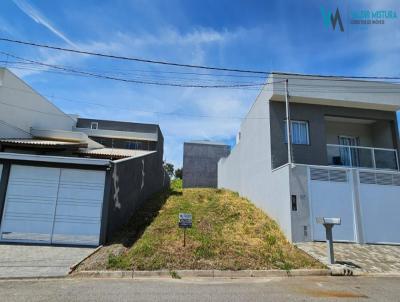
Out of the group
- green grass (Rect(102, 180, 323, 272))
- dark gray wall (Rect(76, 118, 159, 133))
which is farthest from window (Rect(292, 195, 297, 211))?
dark gray wall (Rect(76, 118, 159, 133))

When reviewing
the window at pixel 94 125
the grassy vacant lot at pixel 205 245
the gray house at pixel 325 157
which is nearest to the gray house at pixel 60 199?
the grassy vacant lot at pixel 205 245

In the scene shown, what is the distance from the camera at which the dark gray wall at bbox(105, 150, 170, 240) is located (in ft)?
33.5

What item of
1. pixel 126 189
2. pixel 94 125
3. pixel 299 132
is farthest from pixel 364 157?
pixel 94 125

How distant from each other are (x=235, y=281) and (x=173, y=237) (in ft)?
10.2

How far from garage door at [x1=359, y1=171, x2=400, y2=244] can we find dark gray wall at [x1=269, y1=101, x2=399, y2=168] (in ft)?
6.91

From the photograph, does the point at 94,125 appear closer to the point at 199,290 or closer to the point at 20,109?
the point at 20,109

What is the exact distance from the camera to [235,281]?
22.6 ft

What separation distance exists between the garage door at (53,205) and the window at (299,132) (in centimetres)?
849

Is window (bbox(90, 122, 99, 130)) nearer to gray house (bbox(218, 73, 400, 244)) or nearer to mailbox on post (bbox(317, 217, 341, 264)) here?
gray house (bbox(218, 73, 400, 244))

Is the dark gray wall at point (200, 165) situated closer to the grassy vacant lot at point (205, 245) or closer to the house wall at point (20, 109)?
the house wall at point (20, 109)

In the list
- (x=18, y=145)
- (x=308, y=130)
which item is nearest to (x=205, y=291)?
(x=308, y=130)

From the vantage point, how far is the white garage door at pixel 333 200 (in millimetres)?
10570

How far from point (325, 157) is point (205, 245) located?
736 centimetres

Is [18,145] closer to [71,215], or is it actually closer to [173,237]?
[71,215]
